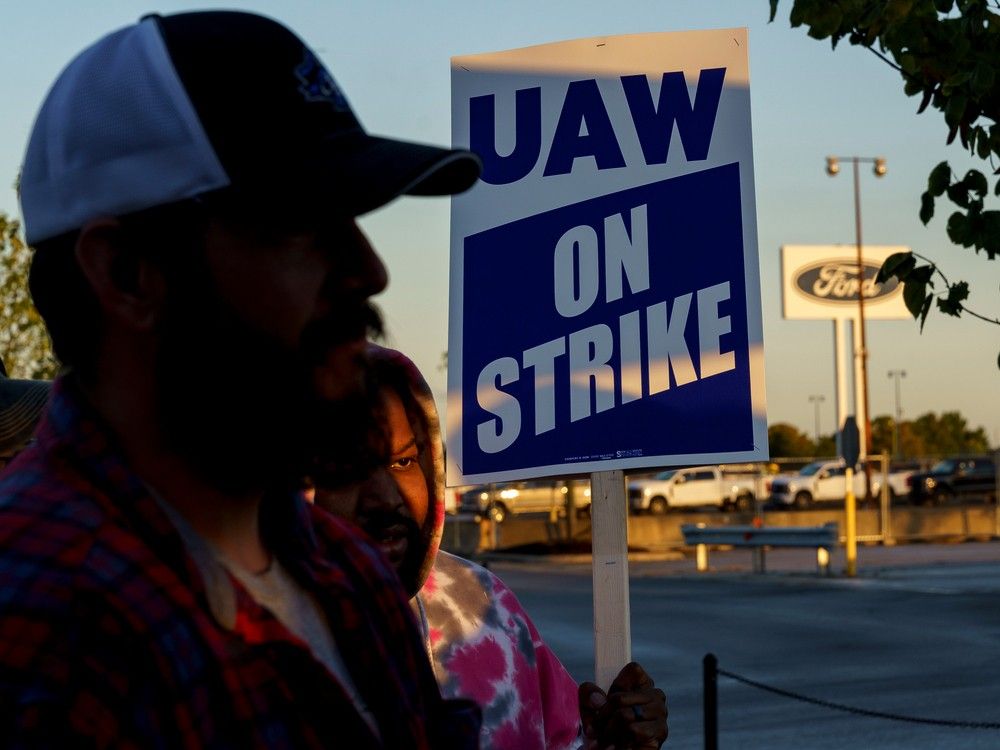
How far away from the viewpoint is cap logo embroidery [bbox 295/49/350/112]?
4.56ft

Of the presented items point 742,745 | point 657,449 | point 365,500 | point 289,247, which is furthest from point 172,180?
point 742,745

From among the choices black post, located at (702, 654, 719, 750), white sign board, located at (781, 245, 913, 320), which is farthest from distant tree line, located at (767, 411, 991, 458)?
black post, located at (702, 654, 719, 750)

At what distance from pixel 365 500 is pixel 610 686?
599 mm

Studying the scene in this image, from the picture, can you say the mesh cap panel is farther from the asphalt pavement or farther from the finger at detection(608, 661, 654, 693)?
the asphalt pavement

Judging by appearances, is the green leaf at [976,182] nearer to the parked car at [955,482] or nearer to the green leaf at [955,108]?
the green leaf at [955,108]

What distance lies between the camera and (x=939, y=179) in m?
5.38

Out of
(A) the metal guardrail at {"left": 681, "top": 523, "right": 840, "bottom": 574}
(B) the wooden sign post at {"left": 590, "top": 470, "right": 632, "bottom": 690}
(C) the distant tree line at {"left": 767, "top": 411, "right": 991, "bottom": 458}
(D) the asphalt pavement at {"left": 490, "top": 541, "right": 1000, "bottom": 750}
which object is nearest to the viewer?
(B) the wooden sign post at {"left": 590, "top": 470, "right": 632, "bottom": 690}

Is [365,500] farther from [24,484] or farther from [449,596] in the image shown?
[24,484]

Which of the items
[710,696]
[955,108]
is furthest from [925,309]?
[710,696]

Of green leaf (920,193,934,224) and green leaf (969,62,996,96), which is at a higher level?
green leaf (969,62,996,96)

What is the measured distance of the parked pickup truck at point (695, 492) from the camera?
5054cm

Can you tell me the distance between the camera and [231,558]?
4.56 feet

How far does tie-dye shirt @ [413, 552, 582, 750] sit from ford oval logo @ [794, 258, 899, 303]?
51333 mm

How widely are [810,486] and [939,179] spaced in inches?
1889
